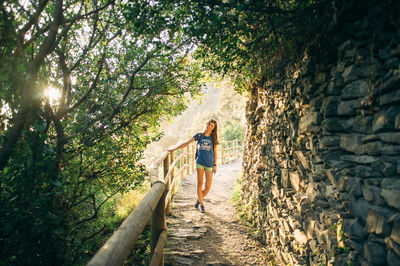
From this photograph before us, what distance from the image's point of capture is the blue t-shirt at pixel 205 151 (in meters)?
4.48

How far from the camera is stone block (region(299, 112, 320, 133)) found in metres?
2.40

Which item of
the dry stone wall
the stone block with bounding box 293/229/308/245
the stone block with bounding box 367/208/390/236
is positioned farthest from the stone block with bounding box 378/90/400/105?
the stone block with bounding box 293/229/308/245

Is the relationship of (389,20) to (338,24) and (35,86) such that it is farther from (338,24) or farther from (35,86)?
(35,86)

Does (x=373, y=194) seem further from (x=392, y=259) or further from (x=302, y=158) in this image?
(x=302, y=158)

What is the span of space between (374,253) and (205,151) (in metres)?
3.10

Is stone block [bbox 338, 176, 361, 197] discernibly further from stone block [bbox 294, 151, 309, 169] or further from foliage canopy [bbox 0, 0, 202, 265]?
foliage canopy [bbox 0, 0, 202, 265]

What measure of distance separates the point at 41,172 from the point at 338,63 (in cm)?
248

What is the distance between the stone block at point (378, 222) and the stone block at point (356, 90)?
2.74 feet

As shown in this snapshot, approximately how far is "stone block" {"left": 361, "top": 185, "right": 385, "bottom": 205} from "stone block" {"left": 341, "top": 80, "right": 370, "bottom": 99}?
680 mm

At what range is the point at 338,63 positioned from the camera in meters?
2.10

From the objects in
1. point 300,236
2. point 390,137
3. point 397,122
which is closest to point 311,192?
point 300,236

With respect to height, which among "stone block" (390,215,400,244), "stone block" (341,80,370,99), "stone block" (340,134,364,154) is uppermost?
"stone block" (341,80,370,99)

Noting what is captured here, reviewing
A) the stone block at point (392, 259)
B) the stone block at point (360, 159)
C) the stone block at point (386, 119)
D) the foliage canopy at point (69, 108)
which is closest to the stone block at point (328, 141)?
the stone block at point (360, 159)

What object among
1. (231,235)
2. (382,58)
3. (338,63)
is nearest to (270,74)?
(338,63)
